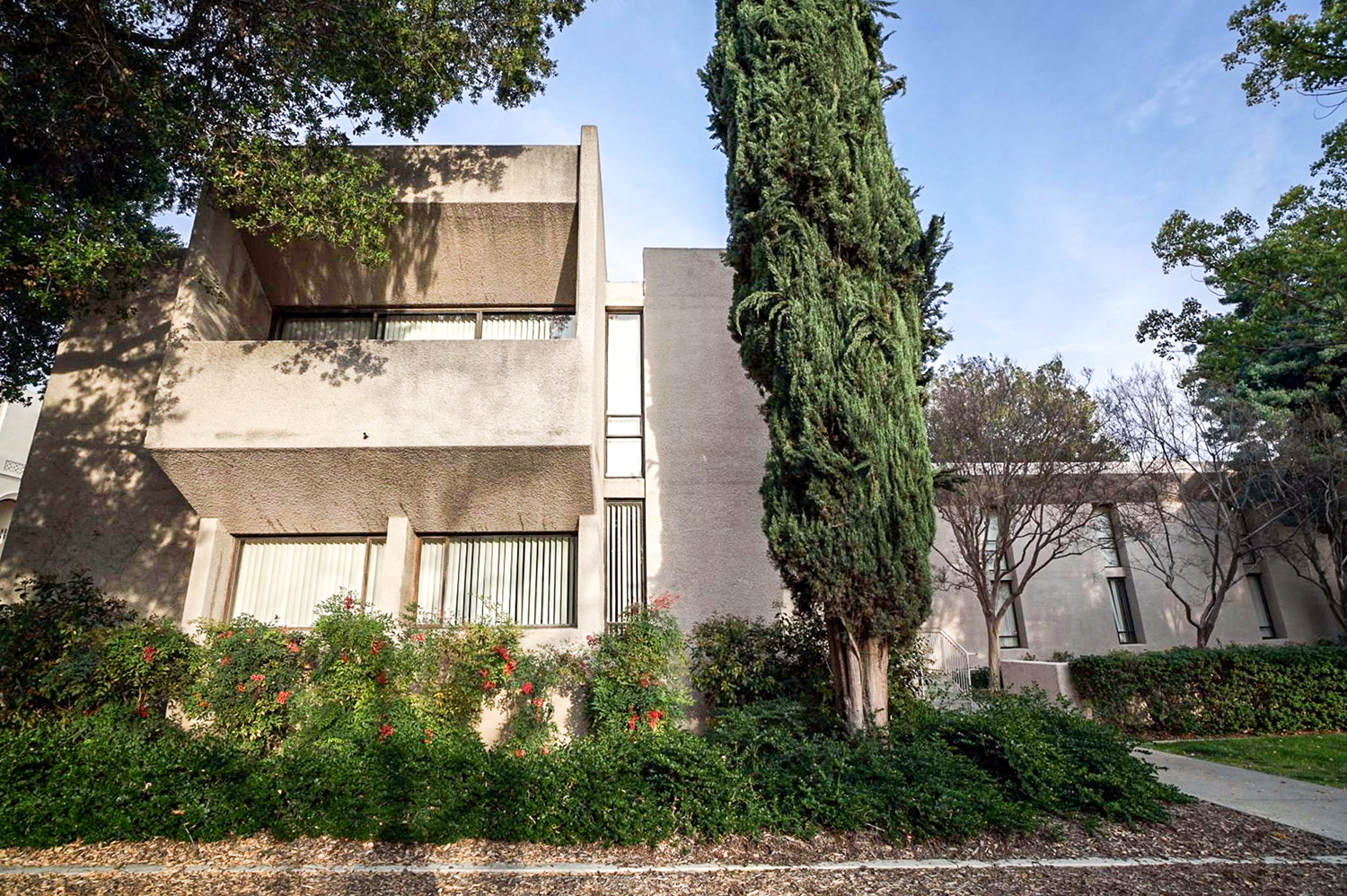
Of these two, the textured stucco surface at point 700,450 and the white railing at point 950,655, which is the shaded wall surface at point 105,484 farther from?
the white railing at point 950,655

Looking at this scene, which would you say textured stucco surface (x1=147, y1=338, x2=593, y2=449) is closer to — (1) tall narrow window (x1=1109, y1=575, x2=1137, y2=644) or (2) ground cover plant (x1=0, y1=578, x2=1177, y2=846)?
(2) ground cover plant (x1=0, y1=578, x2=1177, y2=846)

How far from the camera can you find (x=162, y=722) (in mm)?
6754

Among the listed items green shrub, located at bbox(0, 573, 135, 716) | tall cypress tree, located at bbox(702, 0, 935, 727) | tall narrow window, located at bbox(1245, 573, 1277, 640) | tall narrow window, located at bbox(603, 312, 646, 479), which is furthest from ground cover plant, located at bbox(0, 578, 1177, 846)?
tall narrow window, located at bbox(1245, 573, 1277, 640)

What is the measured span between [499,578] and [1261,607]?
2008 centimetres

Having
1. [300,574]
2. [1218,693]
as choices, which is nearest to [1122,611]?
[1218,693]

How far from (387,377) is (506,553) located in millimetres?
2993

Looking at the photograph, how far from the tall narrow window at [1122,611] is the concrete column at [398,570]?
16.9 meters

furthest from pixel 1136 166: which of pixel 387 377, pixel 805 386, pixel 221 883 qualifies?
pixel 221 883

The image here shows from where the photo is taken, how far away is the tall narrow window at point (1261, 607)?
17.4m

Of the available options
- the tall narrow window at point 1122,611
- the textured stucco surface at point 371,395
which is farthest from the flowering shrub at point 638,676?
the tall narrow window at point 1122,611

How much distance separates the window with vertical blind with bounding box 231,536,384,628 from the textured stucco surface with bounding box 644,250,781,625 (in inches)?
158

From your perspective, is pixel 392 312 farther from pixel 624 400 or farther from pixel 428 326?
pixel 624 400

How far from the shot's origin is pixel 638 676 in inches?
294

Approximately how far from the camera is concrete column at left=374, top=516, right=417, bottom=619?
28.3ft
